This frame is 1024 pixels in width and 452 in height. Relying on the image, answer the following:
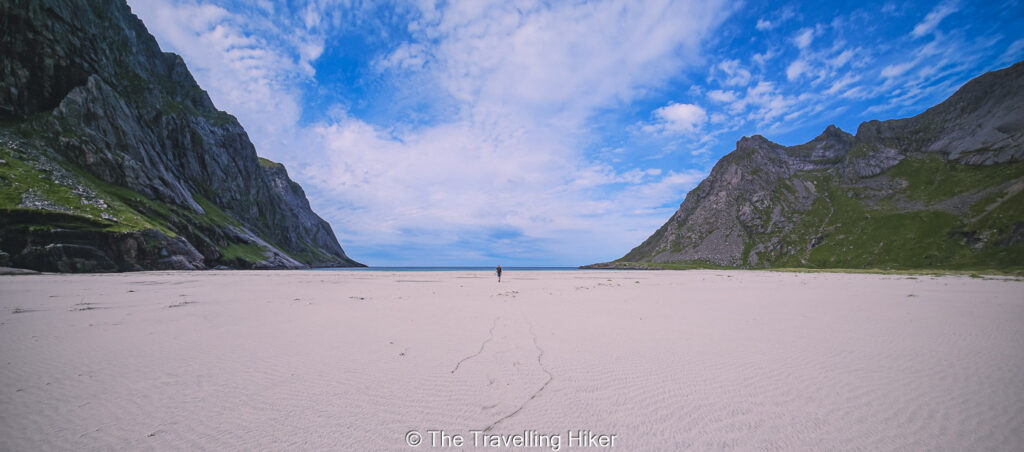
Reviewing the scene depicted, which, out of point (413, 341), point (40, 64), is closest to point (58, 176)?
point (40, 64)

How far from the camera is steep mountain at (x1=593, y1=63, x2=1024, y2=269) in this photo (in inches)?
3597

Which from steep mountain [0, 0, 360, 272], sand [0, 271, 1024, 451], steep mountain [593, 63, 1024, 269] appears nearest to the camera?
sand [0, 271, 1024, 451]

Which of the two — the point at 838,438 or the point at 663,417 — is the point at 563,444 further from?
the point at 838,438

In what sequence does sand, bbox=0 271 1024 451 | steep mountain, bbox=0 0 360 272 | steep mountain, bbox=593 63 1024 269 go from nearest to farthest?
sand, bbox=0 271 1024 451 → steep mountain, bbox=0 0 360 272 → steep mountain, bbox=593 63 1024 269

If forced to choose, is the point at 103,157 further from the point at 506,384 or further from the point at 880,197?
the point at 880,197

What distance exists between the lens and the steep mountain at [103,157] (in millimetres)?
38781

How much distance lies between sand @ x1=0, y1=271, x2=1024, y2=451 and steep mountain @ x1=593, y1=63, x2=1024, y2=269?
118 meters

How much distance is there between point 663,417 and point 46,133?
9376 centimetres

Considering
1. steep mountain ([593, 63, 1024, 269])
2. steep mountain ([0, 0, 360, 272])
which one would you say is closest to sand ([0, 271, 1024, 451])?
steep mountain ([0, 0, 360, 272])

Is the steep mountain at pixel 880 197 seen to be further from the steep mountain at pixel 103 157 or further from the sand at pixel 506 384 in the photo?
the steep mountain at pixel 103 157

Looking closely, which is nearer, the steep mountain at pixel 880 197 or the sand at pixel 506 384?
the sand at pixel 506 384

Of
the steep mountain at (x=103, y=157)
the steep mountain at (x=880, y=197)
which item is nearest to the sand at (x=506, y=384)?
the steep mountain at (x=103, y=157)

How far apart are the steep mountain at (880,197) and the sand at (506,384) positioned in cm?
11755

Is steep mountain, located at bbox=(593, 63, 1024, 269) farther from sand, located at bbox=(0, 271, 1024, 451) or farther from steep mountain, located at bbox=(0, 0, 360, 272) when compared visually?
steep mountain, located at bbox=(0, 0, 360, 272)
